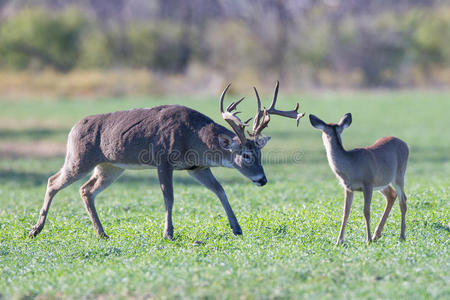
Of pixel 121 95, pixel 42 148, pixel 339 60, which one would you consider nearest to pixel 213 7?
pixel 339 60

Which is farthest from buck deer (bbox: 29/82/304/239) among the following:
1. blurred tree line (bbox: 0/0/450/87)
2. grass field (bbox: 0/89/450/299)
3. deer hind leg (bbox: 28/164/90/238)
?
blurred tree line (bbox: 0/0/450/87)

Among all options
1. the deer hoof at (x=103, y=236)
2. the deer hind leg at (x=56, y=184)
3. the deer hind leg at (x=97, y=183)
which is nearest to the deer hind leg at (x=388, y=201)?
the deer hoof at (x=103, y=236)

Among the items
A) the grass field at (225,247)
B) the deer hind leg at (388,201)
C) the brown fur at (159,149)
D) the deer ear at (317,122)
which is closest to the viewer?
the grass field at (225,247)

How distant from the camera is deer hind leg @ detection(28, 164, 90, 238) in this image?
10.7 metres

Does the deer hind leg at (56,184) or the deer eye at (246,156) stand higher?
the deer eye at (246,156)

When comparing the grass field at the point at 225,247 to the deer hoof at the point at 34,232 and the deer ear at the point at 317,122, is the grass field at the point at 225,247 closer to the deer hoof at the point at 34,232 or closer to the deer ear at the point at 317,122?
the deer hoof at the point at 34,232

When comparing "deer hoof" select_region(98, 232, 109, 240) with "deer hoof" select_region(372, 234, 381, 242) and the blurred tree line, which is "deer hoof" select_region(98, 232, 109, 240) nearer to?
"deer hoof" select_region(372, 234, 381, 242)

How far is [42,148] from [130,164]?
738 inches

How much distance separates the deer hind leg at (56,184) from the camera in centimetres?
1072

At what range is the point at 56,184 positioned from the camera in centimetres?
1109

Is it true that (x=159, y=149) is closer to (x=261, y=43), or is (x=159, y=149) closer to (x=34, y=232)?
(x=34, y=232)

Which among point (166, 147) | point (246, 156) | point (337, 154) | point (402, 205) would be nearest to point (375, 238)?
point (402, 205)

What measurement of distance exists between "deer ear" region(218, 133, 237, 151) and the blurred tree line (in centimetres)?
4898

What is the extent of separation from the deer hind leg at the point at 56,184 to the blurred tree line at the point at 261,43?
48487 mm
